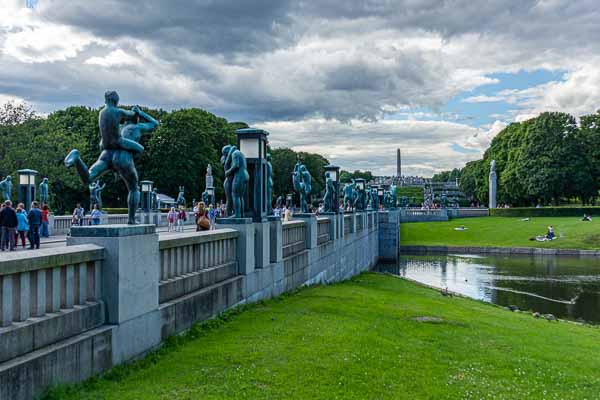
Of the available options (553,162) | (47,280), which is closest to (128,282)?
(47,280)

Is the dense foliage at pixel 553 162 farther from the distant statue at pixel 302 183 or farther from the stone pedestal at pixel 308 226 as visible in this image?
the stone pedestal at pixel 308 226

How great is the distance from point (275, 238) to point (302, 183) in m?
8.55

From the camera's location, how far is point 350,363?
301 inches

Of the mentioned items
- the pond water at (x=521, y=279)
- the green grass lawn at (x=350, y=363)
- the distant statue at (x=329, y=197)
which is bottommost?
the pond water at (x=521, y=279)

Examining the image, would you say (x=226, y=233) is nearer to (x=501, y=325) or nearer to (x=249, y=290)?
(x=249, y=290)

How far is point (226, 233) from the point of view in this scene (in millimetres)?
11680

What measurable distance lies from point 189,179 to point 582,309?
47.6 m

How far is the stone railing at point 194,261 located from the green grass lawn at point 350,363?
0.79 m

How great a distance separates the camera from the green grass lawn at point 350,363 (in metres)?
6.51

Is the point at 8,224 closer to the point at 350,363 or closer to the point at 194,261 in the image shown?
the point at 194,261

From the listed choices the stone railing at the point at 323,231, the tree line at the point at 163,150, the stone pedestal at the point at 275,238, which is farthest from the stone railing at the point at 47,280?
the tree line at the point at 163,150

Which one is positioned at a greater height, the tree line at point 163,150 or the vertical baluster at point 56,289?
the tree line at point 163,150

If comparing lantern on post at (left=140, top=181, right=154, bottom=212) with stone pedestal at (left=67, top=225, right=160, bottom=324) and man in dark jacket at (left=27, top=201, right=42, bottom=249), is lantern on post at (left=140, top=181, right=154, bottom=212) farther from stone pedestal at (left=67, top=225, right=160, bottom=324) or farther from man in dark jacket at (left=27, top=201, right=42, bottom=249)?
stone pedestal at (left=67, top=225, right=160, bottom=324)

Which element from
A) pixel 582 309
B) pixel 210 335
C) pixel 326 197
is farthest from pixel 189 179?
pixel 210 335
